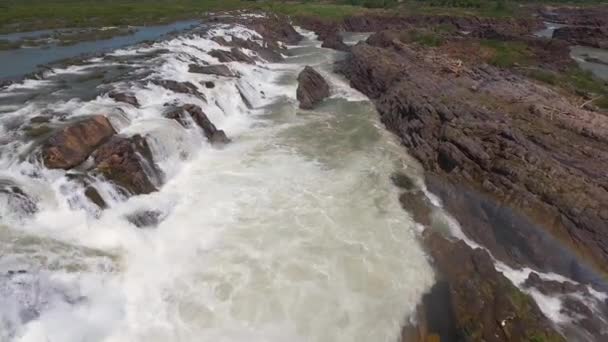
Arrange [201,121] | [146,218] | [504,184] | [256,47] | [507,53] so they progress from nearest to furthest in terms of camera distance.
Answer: [146,218], [504,184], [201,121], [507,53], [256,47]

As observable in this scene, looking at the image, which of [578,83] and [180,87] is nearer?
[180,87]

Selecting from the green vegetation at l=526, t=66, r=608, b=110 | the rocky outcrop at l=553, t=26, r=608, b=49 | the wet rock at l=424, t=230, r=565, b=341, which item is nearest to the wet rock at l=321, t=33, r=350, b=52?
the green vegetation at l=526, t=66, r=608, b=110

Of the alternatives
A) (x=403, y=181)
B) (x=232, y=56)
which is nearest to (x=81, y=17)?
(x=232, y=56)

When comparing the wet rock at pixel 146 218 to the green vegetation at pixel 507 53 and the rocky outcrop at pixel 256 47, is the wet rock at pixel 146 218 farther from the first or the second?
the green vegetation at pixel 507 53

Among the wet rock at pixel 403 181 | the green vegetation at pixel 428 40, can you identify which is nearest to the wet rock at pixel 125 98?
the wet rock at pixel 403 181

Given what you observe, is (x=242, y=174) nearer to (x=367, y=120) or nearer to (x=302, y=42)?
(x=367, y=120)

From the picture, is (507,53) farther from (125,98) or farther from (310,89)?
(125,98)

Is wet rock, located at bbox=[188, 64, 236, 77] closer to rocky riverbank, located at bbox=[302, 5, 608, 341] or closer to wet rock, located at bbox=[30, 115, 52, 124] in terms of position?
rocky riverbank, located at bbox=[302, 5, 608, 341]
